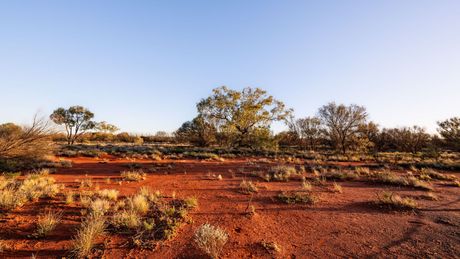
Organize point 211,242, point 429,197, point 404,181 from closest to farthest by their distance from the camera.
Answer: point 211,242 < point 429,197 < point 404,181

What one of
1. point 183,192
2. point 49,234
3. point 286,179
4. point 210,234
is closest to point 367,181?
point 286,179

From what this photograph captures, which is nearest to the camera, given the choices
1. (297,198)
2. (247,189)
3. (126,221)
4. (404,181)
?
(126,221)

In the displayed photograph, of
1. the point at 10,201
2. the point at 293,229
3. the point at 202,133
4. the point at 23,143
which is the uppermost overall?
the point at 202,133

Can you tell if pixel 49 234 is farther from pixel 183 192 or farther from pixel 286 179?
pixel 286 179

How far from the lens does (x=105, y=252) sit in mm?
4348

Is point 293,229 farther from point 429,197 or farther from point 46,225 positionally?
point 429,197

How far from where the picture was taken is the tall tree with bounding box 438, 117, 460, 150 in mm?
23844

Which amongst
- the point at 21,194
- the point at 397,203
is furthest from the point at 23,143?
the point at 397,203

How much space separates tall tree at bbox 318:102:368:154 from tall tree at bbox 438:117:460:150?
8.42m

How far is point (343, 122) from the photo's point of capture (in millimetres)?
32406

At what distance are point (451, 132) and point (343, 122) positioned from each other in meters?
11.6

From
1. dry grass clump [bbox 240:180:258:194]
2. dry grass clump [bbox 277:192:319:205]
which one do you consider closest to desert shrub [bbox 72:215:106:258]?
dry grass clump [bbox 240:180:258:194]

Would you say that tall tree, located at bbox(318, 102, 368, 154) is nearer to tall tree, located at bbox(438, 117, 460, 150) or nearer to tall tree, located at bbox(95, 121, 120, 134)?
tall tree, located at bbox(438, 117, 460, 150)

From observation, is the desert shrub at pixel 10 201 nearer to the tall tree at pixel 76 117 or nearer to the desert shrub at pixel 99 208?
the desert shrub at pixel 99 208
